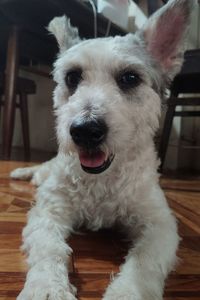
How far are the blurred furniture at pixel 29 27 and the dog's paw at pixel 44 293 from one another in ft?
7.62

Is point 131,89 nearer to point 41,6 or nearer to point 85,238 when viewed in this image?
point 85,238

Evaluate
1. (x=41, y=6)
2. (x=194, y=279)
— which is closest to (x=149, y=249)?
(x=194, y=279)

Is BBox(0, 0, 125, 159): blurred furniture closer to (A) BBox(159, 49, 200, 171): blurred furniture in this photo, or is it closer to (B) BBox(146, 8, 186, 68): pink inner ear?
(A) BBox(159, 49, 200, 171): blurred furniture

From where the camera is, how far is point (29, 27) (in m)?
3.10

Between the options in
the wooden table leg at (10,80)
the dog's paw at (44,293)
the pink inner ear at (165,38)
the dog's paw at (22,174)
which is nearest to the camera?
the dog's paw at (44,293)

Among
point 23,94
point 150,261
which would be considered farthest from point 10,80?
point 150,261

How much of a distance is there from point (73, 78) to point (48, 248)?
2.05ft

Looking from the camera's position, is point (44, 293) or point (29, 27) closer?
point (44, 293)

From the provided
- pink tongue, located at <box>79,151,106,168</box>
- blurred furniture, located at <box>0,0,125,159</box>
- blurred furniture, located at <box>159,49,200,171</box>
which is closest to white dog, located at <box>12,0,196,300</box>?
pink tongue, located at <box>79,151,106,168</box>

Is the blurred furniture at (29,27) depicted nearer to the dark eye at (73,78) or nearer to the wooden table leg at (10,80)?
the wooden table leg at (10,80)

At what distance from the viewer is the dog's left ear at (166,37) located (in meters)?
1.37

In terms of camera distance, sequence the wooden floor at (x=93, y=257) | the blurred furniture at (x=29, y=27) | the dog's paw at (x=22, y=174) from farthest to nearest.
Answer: the blurred furniture at (x=29, y=27), the dog's paw at (x=22, y=174), the wooden floor at (x=93, y=257)

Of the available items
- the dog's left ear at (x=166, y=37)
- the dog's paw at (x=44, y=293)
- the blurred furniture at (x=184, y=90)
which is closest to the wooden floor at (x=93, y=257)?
the dog's paw at (x=44, y=293)

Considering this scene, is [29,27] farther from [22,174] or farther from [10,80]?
[22,174]
